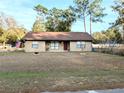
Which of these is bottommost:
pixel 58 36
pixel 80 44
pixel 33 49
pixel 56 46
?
pixel 33 49

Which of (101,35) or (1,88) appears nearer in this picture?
(1,88)

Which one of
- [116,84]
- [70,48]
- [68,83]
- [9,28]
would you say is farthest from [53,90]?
[9,28]

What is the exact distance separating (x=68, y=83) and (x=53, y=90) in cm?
165

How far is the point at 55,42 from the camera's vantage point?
5150 cm

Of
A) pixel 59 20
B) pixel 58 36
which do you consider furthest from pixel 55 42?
pixel 59 20

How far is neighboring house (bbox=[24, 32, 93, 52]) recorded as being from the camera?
5003 cm

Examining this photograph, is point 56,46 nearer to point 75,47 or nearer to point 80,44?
point 75,47

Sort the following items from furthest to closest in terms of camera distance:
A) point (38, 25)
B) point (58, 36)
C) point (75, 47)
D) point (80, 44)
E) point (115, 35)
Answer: point (38, 25) < point (115, 35) < point (58, 36) < point (80, 44) < point (75, 47)

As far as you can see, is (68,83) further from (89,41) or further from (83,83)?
(89,41)

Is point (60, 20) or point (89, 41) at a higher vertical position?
point (60, 20)

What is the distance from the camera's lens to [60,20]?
68688mm

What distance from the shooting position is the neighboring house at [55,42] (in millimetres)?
50031

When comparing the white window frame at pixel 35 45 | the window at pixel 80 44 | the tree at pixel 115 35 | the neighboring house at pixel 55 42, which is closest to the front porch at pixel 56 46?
the neighboring house at pixel 55 42

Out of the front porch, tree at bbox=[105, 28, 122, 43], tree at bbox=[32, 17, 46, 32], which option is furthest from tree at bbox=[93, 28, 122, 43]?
tree at bbox=[32, 17, 46, 32]
